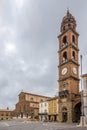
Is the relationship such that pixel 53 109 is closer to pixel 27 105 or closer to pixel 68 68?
pixel 68 68

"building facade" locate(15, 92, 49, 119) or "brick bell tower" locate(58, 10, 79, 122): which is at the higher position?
"brick bell tower" locate(58, 10, 79, 122)

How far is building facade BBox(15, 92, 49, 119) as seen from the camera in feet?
350

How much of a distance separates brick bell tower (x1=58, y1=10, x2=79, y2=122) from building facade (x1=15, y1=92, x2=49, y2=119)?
4177 centimetres

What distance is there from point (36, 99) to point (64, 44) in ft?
177

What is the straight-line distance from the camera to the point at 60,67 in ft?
221

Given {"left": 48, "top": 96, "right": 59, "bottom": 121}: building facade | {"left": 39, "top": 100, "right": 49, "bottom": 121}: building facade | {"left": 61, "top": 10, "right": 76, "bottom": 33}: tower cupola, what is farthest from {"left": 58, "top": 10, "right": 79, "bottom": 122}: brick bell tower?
{"left": 39, "top": 100, "right": 49, "bottom": 121}: building facade

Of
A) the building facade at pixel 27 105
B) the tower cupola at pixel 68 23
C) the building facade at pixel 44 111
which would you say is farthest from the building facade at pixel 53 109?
the tower cupola at pixel 68 23

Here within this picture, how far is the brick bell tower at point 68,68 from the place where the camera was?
6216 centimetres

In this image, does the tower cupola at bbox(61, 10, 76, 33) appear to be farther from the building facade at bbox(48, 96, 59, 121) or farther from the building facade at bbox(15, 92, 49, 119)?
the building facade at bbox(15, 92, 49, 119)

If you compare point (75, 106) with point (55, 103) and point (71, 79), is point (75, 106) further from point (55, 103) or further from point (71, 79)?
point (55, 103)

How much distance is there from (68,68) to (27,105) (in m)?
52.0

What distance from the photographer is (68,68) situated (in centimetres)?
6366

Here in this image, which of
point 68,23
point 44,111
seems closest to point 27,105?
point 44,111

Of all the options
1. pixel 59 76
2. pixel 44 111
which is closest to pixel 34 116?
pixel 44 111
